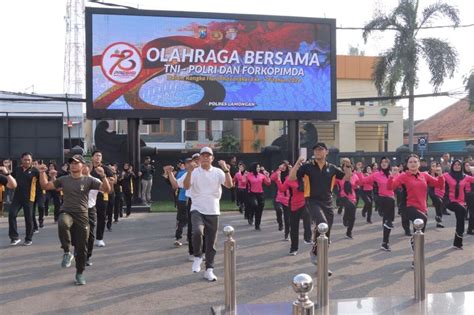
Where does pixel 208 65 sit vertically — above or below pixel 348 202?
above

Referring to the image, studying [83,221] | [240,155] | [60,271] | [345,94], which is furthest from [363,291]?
[345,94]

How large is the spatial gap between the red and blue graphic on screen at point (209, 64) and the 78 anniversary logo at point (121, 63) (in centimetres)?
3

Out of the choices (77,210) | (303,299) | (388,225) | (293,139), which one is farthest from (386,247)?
(293,139)

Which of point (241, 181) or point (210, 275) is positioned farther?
point (241, 181)

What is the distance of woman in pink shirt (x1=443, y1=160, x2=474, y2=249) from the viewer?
999 cm

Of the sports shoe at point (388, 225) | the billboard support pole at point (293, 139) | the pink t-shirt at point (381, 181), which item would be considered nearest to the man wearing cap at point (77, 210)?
the sports shoe at point (388, 225)

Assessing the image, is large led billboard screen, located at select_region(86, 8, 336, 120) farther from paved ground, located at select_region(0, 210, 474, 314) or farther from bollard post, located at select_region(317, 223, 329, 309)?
bollard post, located at select_region(317, 223, 329, 309)

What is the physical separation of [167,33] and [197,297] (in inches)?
497

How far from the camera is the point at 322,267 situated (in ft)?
17.9

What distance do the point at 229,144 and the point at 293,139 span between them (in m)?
21.6

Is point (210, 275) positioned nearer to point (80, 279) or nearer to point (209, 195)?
point (209, 195)

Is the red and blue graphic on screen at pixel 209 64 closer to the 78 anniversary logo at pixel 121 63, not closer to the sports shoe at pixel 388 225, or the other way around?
the 78 anniversary logo at pixel 121 63

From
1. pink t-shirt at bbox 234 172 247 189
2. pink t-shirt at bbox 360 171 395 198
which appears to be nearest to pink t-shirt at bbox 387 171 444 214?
pink t-shirt at bbox 360 171 395 198

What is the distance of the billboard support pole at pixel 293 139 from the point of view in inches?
744
